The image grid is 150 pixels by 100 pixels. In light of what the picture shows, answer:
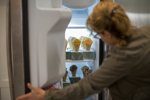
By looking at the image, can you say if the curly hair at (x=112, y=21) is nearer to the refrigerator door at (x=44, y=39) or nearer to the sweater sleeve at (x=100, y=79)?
the sweater sleeve at (x=100, y=79)

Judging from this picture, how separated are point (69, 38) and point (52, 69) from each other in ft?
3.21

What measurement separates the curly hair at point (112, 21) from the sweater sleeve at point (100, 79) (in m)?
0.08

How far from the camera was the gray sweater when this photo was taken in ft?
2.08

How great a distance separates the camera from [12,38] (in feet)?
2.62

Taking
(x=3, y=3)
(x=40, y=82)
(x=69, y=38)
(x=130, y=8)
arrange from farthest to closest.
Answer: (x=69, y=38) → (x=3, y=3) → (x=130, y=8) → (x=40, y=82)

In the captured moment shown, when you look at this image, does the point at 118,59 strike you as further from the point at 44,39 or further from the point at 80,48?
the point at 80,48

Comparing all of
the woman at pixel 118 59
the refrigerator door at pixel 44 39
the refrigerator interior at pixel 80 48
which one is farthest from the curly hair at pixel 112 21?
the refrigerator interior at pixel 80 48

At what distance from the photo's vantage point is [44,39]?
Result: 0.87m

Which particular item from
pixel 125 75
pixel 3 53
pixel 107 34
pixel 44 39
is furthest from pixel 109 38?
pixel 3 53

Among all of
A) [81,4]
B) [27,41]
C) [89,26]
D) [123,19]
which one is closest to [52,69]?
[27,41]

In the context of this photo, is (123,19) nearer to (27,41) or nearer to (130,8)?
(27,41)

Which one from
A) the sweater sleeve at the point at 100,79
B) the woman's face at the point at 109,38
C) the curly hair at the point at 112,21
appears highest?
the curly hair at the point at 112,21

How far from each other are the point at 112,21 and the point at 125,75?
23 cm

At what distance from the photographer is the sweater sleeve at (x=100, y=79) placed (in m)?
0.64
